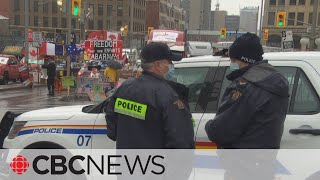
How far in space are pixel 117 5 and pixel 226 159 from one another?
114885 mm

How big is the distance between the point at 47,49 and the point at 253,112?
22920 mm

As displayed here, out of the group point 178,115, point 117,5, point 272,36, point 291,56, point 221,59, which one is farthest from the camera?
point 117,5

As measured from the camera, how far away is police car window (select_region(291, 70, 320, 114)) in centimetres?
381

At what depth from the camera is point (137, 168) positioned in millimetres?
3365

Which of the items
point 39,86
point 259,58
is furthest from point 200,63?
Answer: point 39,86

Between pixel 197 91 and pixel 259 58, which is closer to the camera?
pixel 259 58

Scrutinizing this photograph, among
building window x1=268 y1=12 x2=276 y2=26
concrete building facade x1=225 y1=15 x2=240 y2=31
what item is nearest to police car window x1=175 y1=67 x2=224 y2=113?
building window x1=268 y1=12 x2=276 y2=26

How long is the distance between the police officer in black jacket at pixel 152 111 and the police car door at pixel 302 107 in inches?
43.2

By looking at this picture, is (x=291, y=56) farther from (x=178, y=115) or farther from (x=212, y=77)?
(x=178, y=115)

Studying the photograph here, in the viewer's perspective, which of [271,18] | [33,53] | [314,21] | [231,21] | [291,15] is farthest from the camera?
[231,21]

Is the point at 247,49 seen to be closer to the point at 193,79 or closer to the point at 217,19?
Answer: the point at 193,79

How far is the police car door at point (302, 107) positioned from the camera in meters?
3.71

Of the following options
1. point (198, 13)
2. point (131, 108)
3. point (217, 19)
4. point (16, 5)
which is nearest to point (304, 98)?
point (131, 108)

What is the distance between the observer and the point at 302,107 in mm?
3869
